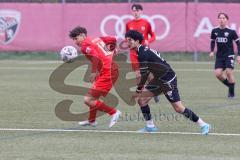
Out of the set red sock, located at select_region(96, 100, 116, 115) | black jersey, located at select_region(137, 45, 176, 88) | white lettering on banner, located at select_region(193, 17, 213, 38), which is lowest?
white lettering on banner, located at select_region(193, 17, 213, 38)

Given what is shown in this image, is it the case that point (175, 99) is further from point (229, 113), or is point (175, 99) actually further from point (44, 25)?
point (44, 25)

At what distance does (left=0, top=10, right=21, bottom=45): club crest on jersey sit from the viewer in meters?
29.9

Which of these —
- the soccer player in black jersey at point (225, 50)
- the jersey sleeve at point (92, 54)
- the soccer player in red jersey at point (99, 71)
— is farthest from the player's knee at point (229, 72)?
the jersey sleeve at point (92, 54)

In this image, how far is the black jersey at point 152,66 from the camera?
1140cm

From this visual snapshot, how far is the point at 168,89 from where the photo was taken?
1150 cm

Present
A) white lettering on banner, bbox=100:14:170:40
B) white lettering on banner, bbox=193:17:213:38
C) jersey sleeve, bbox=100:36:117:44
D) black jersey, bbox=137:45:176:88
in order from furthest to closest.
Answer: white lettering on banner, bbox=100:14:170:40 → white lettering on banner, bbox=193:17:213:38 → jersey sleeve, bbox=100:36:117:44 → black jersey, bbox=137:45:176:88

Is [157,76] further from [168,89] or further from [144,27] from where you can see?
[144,27]

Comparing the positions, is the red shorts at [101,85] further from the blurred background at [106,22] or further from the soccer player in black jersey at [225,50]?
the blurred background at [106,22]

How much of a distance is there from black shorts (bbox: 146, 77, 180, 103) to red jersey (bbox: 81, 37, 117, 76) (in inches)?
39.2

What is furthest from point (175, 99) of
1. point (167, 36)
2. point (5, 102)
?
point (167, 36)

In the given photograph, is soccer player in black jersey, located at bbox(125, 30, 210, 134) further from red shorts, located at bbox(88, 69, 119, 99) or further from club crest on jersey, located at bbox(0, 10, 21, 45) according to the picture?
club crest on jersey, located at bbox(0, 10, 21, 45)

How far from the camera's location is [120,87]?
18.8 metres

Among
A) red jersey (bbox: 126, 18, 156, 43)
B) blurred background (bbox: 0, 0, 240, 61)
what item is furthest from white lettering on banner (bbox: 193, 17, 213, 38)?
red jersey (bbox: 126, 18, 156, 43)

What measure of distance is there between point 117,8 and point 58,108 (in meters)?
15.1
